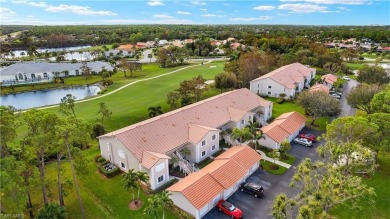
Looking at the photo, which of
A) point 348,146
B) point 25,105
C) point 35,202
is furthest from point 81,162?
point 25,105

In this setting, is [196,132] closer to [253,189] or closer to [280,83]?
[253,189]

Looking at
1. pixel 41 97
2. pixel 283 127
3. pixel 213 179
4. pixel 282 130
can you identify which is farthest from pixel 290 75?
pixel 41 97

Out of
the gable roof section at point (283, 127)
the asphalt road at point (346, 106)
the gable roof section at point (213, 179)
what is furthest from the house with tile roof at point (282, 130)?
the asphalt road at point (346, 106)

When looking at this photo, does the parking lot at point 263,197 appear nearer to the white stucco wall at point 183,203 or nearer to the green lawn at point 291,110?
the white stucco wall at point 183,203

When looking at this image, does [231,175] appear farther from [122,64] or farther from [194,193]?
[122,64]

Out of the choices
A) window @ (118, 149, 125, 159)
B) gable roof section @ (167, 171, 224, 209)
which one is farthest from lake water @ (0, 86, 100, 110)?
gable roof section @ (167, 171, 224, 209)

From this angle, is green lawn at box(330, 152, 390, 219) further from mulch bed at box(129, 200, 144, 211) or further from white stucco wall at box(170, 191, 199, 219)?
mulch bed at box(129, 200, 144, 211)
